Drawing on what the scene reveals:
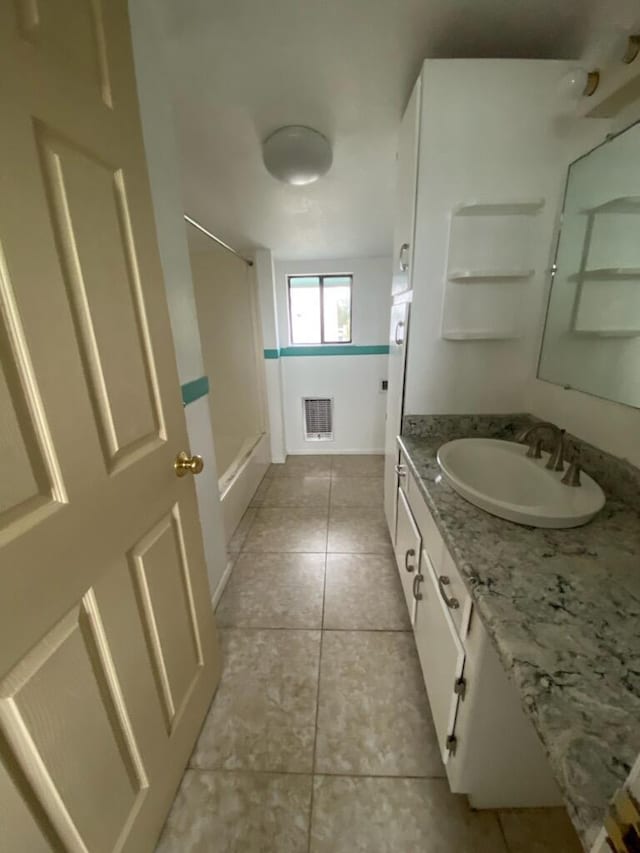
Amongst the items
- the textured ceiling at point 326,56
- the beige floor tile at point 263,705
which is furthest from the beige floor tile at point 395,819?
the textured ceiling at point 326,56

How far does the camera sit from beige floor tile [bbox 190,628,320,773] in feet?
3.43

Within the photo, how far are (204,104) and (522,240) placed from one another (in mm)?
1323

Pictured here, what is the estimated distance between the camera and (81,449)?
0.60 metres

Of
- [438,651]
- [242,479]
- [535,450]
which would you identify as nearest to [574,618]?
[438,651]

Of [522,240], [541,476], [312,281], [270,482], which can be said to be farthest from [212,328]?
[541,476]

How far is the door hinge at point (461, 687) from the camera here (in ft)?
2.56

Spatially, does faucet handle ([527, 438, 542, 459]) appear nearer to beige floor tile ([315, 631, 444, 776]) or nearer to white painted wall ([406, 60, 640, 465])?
white painted wall ([406, 60, 640, 465])

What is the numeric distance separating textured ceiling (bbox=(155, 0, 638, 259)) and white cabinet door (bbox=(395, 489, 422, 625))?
5.26 ft

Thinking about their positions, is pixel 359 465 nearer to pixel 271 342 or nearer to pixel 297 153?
pixel 271 342

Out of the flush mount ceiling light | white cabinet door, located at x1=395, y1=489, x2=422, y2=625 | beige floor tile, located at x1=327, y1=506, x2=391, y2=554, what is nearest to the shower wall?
beige floor tile, located at x1=327, y1=506, x2=391, y2=554

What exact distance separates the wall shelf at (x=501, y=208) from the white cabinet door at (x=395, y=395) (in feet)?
1.25

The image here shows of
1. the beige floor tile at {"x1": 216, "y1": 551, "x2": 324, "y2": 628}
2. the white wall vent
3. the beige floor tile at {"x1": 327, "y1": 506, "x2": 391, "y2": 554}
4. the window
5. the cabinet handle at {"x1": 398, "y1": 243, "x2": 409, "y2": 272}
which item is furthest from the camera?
the white wall vent

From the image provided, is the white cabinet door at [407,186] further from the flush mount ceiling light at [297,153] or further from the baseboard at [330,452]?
the baseboard at [330,452]

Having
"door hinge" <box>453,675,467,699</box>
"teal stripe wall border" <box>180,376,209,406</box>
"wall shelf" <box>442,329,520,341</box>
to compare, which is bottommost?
"door hinge" <box>453,675,467,699</box>
